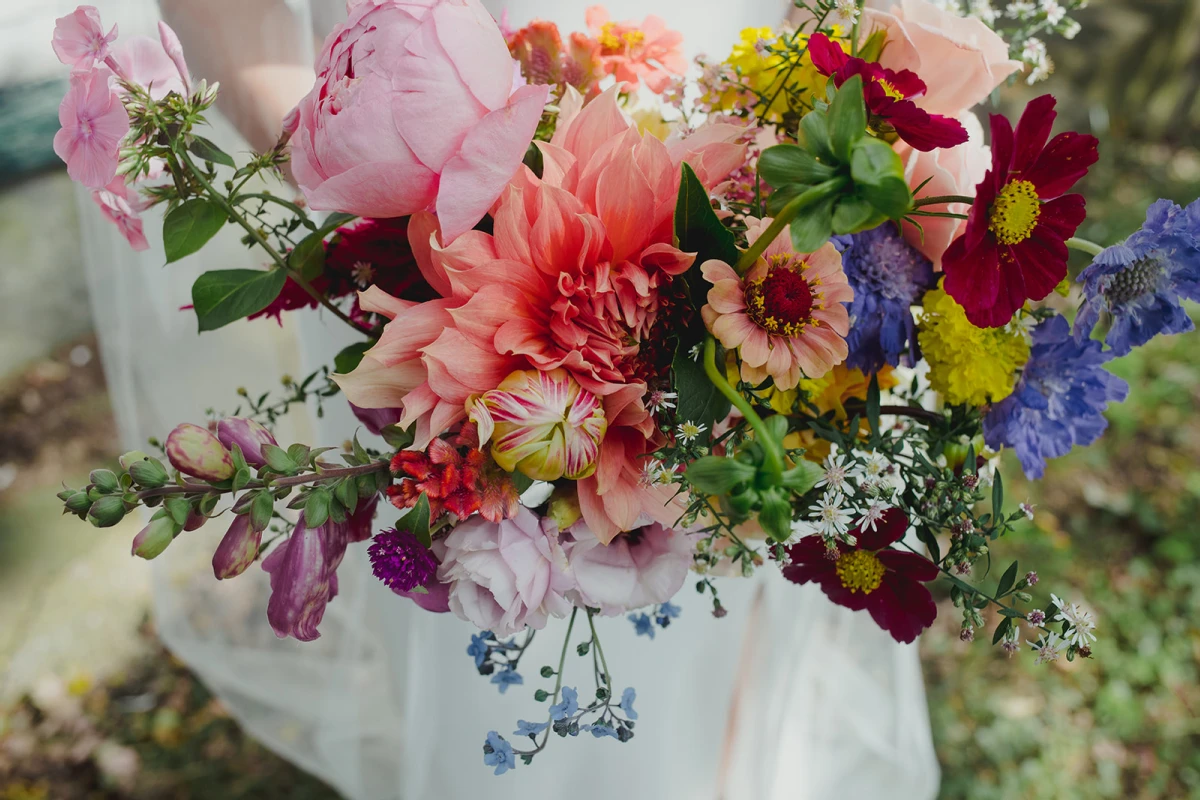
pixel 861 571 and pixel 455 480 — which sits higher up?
pixel 455 480

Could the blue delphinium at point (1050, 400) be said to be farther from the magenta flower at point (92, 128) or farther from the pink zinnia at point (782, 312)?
the magenta flower at point (92, 128)

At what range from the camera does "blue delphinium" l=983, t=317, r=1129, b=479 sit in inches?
20.6

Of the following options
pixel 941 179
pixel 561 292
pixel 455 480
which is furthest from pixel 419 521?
pixel 941 179

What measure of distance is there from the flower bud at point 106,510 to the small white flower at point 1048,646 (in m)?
0.44

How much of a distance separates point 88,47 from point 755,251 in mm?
366

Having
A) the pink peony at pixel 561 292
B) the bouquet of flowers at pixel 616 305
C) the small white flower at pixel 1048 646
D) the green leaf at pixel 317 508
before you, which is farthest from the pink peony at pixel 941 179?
the green leaf at pixel 317 508

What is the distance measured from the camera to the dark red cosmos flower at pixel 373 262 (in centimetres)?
51

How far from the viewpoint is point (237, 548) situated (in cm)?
41

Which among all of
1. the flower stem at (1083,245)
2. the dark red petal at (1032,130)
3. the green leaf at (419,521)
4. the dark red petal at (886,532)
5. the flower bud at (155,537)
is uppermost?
the dark red petal at (1032,130)

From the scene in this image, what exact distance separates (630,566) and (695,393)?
0.41 feet

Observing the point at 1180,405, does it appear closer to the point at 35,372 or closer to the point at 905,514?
the point at 905,514

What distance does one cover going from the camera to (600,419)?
1.36ft

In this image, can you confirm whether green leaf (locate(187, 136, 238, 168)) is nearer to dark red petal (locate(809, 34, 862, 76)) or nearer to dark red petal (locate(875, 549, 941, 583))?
dark red petal (locate(809, 34, 862, 76))

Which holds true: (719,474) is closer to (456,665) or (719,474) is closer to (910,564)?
(910,564)
